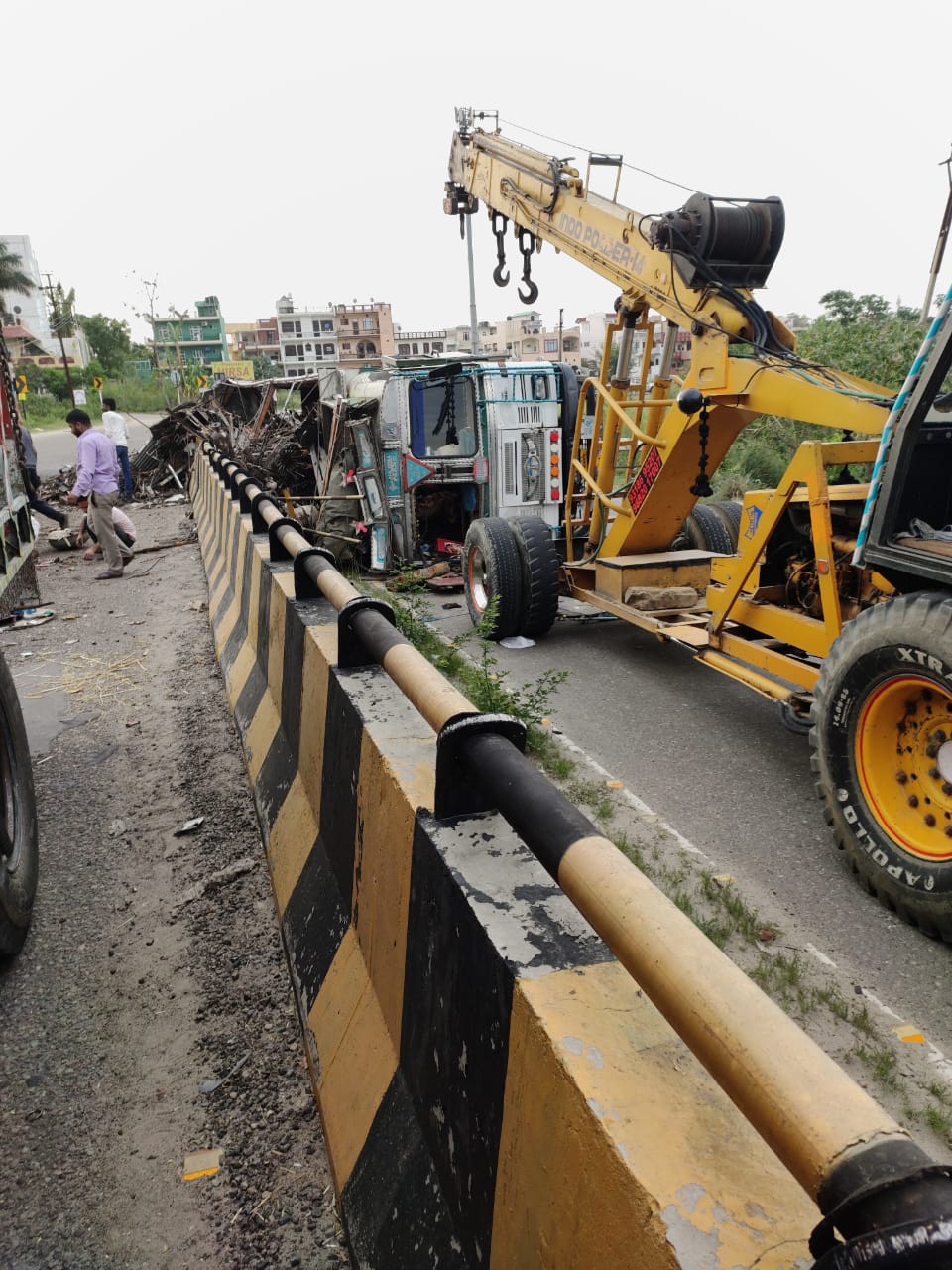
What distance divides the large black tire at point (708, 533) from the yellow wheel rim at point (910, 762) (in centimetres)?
423

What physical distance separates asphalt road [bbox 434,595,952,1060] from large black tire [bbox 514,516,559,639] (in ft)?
0.85

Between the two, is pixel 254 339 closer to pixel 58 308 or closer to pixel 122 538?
pixel 58 308

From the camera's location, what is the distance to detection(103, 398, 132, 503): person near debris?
1525cm

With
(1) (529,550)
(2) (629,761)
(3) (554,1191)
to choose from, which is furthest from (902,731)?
(1) (529,550)

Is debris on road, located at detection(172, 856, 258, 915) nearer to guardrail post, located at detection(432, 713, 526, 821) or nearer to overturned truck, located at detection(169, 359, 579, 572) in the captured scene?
guardrail post, located at detection(432, 713, 526, 821)

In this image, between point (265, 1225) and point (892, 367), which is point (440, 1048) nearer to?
point (265, 1225)

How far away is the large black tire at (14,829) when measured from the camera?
2.85 metres

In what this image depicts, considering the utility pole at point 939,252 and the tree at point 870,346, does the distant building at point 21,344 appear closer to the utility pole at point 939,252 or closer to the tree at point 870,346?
the tree at point 870,346

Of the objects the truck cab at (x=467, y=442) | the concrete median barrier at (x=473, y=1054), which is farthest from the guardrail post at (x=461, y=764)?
the truck cab at (x=467, y=442)

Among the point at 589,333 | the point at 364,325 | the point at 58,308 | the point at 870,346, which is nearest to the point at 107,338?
the point at 58,308

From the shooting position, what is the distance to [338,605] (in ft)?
9.43

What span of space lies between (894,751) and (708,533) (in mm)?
4467

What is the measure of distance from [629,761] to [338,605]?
113 inches

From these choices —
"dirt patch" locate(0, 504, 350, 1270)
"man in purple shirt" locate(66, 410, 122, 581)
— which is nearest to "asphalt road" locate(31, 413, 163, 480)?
"man in purple shirt" locate(66, 410, 122, 581)
